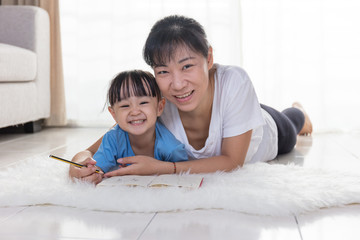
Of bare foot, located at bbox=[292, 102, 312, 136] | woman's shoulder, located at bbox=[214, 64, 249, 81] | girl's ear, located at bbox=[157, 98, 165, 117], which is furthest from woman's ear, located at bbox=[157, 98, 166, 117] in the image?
bare foot, located at bbox=[292, 102, 312, 136]

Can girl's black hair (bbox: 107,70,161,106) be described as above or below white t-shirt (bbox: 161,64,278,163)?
above

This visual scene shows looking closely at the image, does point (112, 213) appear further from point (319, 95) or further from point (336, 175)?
point (319, 95)

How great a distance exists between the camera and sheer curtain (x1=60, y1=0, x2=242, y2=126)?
9.92ft

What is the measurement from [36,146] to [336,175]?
1496 millimetres

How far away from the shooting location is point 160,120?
1604 mm

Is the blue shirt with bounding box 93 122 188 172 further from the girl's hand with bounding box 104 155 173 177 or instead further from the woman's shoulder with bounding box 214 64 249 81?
the woman's shoulder with bounding box 214 64 249 81

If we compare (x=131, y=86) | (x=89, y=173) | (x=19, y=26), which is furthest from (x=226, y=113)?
(x=19, y=26)

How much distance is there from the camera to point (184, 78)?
1374mm

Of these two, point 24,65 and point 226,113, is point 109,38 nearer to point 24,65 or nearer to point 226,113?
point 24,65

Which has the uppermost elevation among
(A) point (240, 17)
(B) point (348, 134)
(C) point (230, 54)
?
(A) point (240, 17)

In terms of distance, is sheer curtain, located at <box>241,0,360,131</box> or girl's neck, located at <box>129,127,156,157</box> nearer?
girl's neck, located at <box>129,127,156,157</box>

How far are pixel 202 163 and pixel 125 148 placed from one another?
0.91ft

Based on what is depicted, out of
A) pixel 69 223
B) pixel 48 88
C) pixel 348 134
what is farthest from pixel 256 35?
pixel 69 223

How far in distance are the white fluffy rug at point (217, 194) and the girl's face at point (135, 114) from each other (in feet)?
0.79
